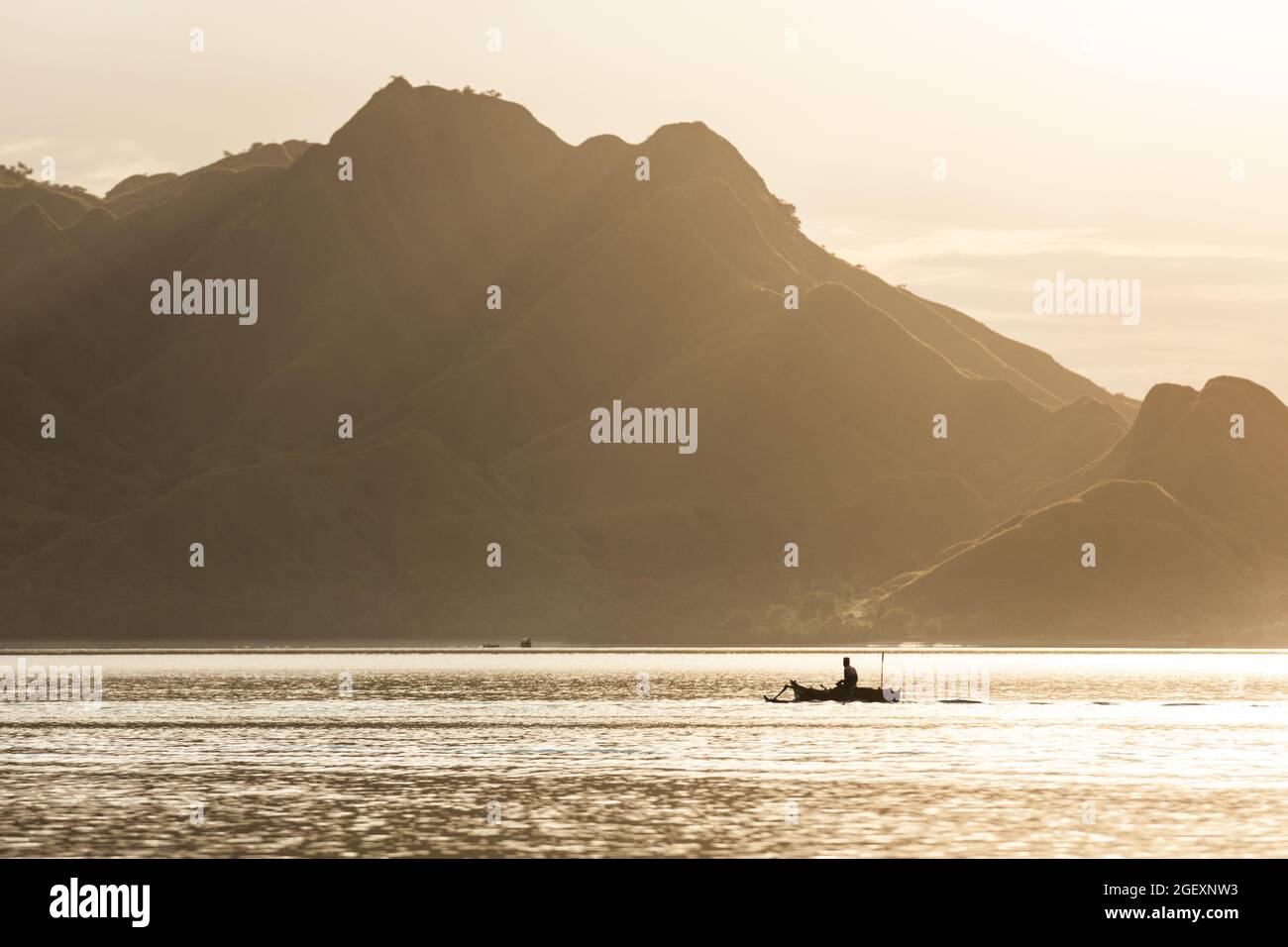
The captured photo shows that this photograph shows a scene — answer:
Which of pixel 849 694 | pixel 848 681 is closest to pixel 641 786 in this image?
pixel 848 681

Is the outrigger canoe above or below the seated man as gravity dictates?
below

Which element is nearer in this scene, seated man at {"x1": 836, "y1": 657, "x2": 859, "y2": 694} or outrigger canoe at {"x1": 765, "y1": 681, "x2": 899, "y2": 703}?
seated man at {"x1": 836, "y1": 657, "x2": 859, "y2": 694}

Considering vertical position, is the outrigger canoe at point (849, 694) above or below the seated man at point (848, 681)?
below

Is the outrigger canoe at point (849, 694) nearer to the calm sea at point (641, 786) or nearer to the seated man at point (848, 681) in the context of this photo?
the seated man at point (848, 681)

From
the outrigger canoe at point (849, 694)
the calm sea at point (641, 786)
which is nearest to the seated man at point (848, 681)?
the outrigger canoe at point (849, 694)

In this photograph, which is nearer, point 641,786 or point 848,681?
point 641,786

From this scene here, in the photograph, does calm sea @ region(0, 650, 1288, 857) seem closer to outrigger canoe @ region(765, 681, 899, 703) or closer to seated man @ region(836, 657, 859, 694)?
seated man @ region(836, 657, 859, 694)

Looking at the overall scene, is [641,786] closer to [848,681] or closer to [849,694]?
[848,681]

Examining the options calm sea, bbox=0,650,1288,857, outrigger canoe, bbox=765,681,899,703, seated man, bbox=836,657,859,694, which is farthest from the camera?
outrigger canoe, bbox=765,681,899,703

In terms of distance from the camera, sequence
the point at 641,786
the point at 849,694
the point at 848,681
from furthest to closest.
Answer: the point at 849,694, the point at 848,681, the point at 641,786

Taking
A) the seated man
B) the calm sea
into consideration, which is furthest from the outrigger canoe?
the calm sea

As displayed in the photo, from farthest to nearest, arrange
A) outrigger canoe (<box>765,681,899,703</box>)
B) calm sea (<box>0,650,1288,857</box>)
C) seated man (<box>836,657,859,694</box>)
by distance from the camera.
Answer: outrigger canoe (<box>765,681,899,703</box>) → seated man (<box>836,657,859,694</box>) → calm sea (<box>0,650,1288,857</box>)
